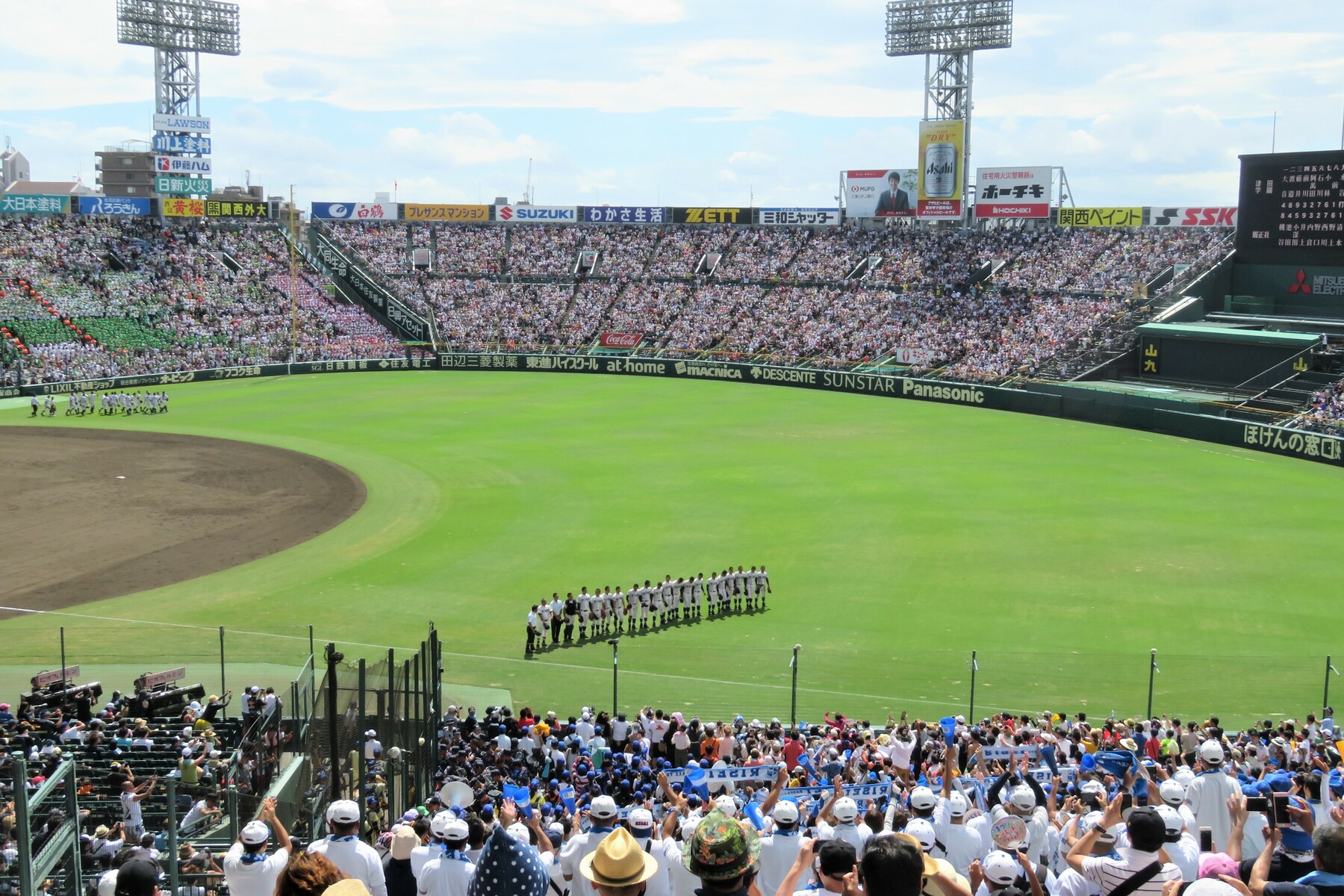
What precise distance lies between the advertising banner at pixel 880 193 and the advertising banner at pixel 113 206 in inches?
2015

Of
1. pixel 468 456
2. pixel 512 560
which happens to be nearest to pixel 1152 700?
pixel 512 560

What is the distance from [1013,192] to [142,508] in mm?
62627

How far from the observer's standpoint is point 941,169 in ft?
267

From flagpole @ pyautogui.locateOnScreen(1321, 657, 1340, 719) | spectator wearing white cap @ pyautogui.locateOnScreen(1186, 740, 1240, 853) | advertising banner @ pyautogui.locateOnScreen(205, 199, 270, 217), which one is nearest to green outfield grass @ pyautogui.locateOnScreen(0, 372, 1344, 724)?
flagpole @ pyautogui.locateOnScreen(1321, 657, 1340, 719)

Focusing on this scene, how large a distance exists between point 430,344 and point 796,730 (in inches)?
2778

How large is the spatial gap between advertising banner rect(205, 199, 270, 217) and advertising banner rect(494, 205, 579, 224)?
18.3m

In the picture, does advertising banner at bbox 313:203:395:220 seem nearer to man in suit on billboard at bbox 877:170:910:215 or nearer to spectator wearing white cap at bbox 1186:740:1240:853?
man in suit on billboard at bbox 877:170:910:215

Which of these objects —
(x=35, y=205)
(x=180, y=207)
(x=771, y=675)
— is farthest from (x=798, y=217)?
(x=771, y=675)

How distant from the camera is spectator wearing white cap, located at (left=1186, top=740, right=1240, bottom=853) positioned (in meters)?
9.76

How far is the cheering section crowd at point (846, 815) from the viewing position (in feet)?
20.2

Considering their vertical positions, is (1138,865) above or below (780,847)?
above

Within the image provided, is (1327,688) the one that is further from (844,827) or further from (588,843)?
(588,843)

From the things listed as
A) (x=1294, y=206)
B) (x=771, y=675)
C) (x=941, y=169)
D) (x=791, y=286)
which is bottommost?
(x=771, y=675)

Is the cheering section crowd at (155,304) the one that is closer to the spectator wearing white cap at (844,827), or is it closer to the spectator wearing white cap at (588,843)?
the spectator wearing white cap at (588,843)
